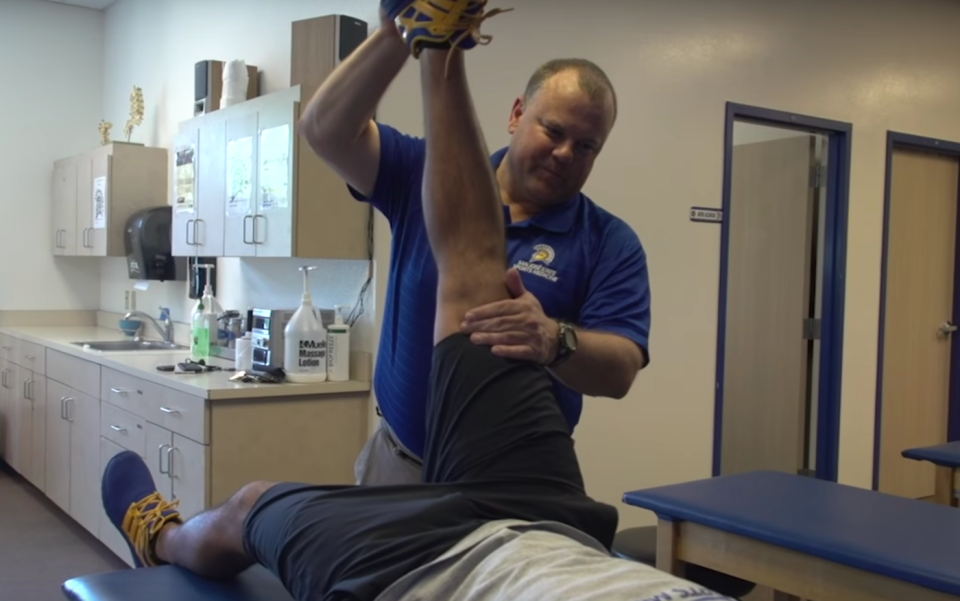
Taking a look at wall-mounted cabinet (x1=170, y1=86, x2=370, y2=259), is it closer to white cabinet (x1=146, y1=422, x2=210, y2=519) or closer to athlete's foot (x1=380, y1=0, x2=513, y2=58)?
white cabinet (x1=146, y1=422, x2=210, y2=519)

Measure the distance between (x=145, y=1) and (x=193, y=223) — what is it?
1.97 metres

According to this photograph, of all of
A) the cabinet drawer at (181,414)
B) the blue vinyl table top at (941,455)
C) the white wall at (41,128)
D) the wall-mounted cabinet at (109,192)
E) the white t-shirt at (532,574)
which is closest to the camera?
the white t-shirt at (532,574)

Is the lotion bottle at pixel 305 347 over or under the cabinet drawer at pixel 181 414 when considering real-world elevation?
over

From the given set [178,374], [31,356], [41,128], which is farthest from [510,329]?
[41,128]

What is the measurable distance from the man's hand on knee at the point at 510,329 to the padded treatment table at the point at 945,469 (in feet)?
6.03

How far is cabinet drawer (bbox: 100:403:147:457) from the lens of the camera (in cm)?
320

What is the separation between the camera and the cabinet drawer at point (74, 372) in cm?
362

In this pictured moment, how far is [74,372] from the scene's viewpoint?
12.6 ft

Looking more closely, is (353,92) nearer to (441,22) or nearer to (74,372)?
(441,22)

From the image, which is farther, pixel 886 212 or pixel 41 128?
pixel 41 128

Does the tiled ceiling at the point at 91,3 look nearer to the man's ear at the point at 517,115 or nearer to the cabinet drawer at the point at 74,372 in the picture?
the cabinet drawer at the point at 74,372

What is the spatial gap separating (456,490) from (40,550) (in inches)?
123

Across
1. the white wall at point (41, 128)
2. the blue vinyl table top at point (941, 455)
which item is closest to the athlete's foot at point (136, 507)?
the blue vinyl table top at point (941, 455)

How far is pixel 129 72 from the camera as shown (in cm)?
511
